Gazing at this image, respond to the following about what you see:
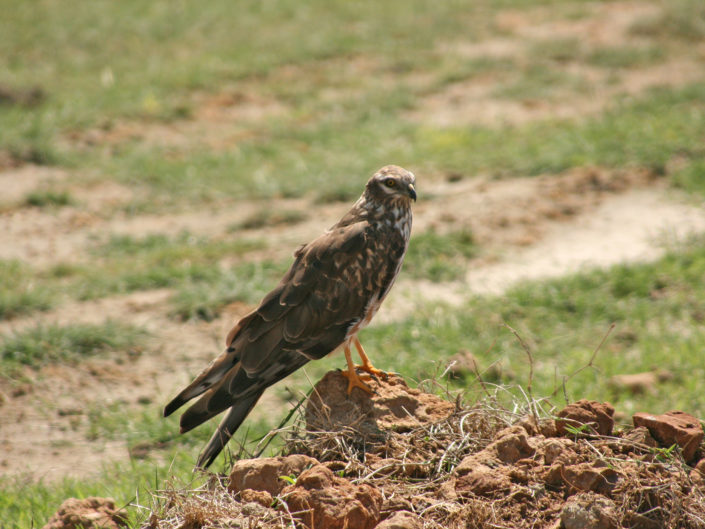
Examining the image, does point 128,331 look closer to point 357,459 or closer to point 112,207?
point 112,207

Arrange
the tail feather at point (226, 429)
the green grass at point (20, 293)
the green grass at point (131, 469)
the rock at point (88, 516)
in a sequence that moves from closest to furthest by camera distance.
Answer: the rock at point (88, 516)
the tail feather at point (226, 429)
the green grass at point (131, 469)
the green grass at point (20, 293)

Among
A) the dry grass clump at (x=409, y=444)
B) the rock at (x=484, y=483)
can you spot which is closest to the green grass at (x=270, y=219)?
the dry grass clump at (x=409, y=444)

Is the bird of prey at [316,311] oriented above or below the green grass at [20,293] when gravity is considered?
above

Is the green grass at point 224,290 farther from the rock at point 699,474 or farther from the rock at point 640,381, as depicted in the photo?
the rock at point 699,474

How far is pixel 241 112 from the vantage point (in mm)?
11375

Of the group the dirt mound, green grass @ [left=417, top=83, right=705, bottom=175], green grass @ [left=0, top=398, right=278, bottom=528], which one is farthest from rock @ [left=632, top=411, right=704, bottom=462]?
green grass @ [left=417, top=83, right=705, bottom=175]

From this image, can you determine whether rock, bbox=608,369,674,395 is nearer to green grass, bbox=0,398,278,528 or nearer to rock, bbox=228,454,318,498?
green grass, bbox=0,398,278,528

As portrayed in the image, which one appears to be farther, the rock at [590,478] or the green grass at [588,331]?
the green grass at [588,331]

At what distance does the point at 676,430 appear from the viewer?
374cm

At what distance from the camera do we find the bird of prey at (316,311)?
423 cm

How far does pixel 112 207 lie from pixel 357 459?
5888 mm

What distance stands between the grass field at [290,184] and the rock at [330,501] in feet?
2.45

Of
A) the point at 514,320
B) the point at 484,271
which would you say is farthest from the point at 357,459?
the point at 484,271

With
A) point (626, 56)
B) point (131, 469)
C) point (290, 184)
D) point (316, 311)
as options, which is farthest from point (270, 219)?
point (626, 56)
